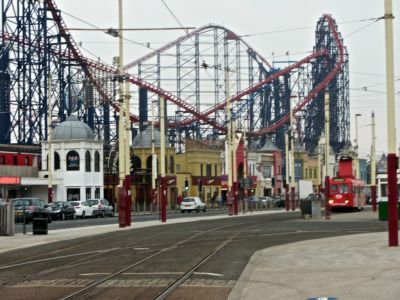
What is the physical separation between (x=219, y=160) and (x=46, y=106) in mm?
38727

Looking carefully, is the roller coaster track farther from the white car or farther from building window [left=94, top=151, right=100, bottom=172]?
the white car

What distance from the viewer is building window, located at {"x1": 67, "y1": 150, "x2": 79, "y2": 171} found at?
8419cm

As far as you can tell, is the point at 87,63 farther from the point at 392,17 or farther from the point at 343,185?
the point at 392,17

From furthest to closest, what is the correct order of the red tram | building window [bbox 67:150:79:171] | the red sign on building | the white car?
1. building window [bbox 67:150:79:171]
2. the red sign on building
3. the red tram
4. the white car

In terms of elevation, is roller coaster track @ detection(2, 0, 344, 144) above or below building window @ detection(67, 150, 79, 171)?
above

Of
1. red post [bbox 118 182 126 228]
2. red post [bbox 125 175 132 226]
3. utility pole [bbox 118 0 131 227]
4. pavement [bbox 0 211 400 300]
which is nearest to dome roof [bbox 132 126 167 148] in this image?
red post [bbox 125 175 132 226]

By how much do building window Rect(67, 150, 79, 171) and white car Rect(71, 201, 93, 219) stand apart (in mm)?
17889

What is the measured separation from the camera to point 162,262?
66.4ft

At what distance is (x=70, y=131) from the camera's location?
83.4 meters

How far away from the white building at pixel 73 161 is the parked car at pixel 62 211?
1919 cm

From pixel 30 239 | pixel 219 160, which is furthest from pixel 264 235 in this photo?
pixel 219 160

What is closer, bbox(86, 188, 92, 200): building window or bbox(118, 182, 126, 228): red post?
bbox(118, 182, 126, 228): red post

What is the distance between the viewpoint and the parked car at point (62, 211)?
60.9m

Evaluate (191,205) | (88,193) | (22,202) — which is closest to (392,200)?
(22,202)
